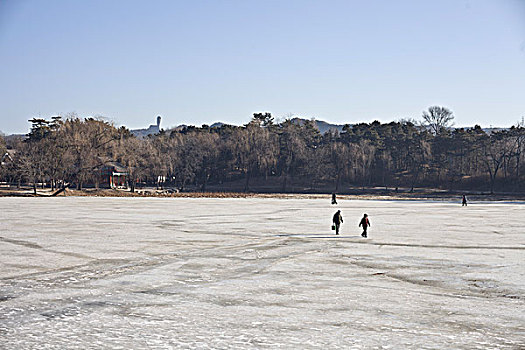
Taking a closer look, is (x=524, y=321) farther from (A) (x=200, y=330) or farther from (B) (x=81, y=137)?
(B) (x=81, y=137)

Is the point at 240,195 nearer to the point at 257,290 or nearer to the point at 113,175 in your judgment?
the point at 113,175

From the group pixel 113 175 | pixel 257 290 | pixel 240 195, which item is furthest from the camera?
pixel 113 175

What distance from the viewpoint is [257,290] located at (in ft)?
40.7

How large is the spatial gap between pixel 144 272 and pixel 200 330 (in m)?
5.59

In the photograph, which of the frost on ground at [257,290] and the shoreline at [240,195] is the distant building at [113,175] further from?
the frost on ground at [257,290]

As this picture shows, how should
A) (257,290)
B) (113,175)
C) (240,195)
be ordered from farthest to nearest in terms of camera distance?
(113,175)
(240,195)
(257,290)

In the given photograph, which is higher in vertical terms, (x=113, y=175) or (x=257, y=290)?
(x=113, y=175)

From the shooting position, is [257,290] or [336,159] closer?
[257,290]

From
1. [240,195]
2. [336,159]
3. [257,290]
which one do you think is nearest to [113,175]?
[240,195]

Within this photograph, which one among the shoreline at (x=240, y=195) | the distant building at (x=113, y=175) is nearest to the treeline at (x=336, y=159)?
the distant building at (x=113, y=175)

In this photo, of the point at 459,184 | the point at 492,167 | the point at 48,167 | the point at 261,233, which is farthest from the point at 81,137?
the point at 492,167

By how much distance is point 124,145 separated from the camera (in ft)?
229

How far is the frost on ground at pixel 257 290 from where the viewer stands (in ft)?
29.3

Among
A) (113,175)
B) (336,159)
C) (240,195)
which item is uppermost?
(336,159)
